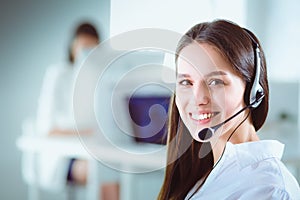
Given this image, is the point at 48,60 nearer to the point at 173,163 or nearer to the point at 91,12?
the point at 91,12

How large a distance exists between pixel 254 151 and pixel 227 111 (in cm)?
6

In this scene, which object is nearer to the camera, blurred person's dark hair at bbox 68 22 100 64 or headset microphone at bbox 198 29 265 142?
headset microphone at bbox 198 29 265 142

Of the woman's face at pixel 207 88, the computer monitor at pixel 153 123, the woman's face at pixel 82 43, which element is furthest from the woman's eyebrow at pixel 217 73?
the woman's face at pixel 82 43

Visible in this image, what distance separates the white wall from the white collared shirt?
1107 mm

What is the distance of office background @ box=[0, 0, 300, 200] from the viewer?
4.86 ft

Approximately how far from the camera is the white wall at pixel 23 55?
5.38 feet

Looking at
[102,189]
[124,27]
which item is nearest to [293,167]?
[102,189]

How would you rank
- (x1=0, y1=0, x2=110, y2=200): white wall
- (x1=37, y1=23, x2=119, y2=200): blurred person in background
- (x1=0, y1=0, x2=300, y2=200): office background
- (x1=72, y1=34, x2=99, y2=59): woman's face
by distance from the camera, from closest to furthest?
1. (x1=0, y1=0, x2=300, y2=200): office background
2. (x1=0, y1=0, x2=110, y2=200): white wall
3. (x1=37, y1=23, x2=119, y2=200): blurred person in background
4. (x1=72, y1=34, x2=99, y2=59): woman's face

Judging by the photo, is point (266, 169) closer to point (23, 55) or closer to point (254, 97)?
point (254, 97)

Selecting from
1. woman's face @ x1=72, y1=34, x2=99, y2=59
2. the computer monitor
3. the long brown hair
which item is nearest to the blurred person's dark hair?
woman's face @ x1=72, y1=34, x2=99, y2=59

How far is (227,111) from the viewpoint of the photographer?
0.64 m

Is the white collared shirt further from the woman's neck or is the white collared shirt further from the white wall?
the white wall

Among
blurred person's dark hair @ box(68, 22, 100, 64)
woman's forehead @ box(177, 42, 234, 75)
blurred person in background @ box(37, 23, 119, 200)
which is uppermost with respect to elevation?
blurred person's dark hair @ box(68, 22, 100, 64)

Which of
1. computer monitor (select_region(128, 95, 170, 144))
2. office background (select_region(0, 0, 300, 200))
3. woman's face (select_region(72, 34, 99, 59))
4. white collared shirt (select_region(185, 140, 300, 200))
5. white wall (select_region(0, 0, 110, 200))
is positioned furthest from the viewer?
woman's face (select_region(72, 34, 99, 59))
